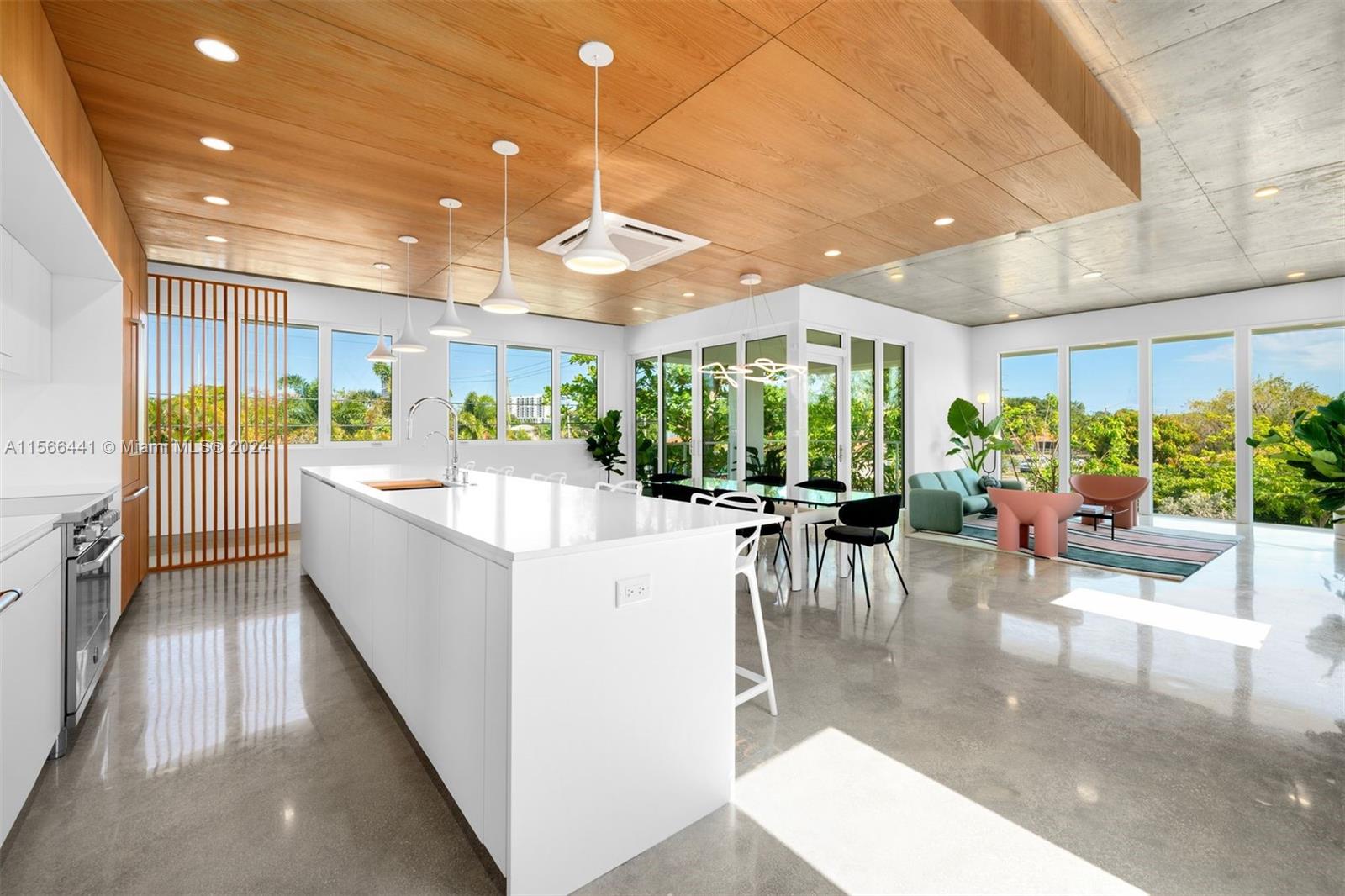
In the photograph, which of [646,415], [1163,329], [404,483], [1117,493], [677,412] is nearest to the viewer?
[404,483]

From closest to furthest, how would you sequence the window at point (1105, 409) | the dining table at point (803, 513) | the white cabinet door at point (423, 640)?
the white cabinet door at point (423, 640), the dining table at point (803, 513), the window at point (1105, 409)

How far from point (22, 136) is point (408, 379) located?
19.1 feet

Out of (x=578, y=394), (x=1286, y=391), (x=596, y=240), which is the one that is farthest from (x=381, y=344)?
(x=1286, y=391)

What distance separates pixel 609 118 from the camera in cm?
290

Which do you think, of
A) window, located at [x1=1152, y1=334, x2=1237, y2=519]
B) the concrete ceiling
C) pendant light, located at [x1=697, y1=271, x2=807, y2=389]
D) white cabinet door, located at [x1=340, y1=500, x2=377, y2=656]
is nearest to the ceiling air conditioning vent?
pendant light, located at [x1=697, y1=271, x2=807, y2=389]

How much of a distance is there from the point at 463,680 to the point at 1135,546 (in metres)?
6.91

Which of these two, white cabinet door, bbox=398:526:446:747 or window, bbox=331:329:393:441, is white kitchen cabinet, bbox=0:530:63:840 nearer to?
white cabinet door, bbox=398:526:446:747

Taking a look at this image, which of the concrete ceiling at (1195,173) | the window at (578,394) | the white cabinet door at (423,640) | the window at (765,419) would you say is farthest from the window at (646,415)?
the white cabinet door at (423,640)

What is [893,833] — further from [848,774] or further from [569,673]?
[569,673]

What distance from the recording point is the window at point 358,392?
7.28 m

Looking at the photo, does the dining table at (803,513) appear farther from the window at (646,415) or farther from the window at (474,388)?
the window at (474,388)

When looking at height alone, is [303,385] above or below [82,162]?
below

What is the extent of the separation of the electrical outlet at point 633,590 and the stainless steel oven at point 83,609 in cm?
213

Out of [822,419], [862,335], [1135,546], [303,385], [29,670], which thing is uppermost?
[862,335]
